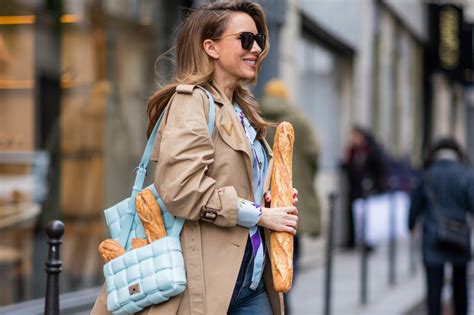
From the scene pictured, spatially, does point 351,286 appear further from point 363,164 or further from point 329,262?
point 363,164

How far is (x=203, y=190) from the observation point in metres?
Result: 3.16

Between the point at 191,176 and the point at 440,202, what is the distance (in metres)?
4.97

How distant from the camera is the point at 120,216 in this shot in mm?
3461

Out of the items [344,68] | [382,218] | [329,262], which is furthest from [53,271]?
[344,68]

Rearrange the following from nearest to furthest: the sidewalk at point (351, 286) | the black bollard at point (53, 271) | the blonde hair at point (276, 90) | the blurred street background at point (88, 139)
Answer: the black bollard at point (53, 271) → the blonde hair at point (276, 90) → the blurred street background at point (88, 139) → the sidewalk at point (351, 286)

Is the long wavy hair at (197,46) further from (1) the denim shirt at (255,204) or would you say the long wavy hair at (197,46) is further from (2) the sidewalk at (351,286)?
(2) the sidewalk at (351,286)

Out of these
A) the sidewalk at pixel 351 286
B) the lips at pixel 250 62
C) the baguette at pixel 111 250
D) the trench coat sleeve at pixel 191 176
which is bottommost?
the sidewalk at pixel 351 286

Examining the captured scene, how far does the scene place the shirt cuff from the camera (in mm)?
3254

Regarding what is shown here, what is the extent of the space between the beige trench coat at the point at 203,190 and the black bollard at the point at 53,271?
127 centimetres

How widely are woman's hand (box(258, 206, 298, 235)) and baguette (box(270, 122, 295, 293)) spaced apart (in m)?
0.03

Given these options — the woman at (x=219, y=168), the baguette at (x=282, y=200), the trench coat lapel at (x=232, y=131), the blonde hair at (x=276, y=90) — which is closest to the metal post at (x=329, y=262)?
the blonde hair at (x=276, y=90)

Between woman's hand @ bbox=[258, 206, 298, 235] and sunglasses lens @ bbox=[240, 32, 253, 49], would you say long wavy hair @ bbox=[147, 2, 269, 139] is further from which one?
woman's hand @ bbox=[258, 206, 298, 235]

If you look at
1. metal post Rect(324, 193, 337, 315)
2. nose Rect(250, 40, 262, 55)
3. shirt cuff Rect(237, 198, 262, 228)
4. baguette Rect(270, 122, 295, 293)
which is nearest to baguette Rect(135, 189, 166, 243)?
shirt cuff Rect(237, 198, 262, 228)

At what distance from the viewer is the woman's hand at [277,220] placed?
3295 millimetres
